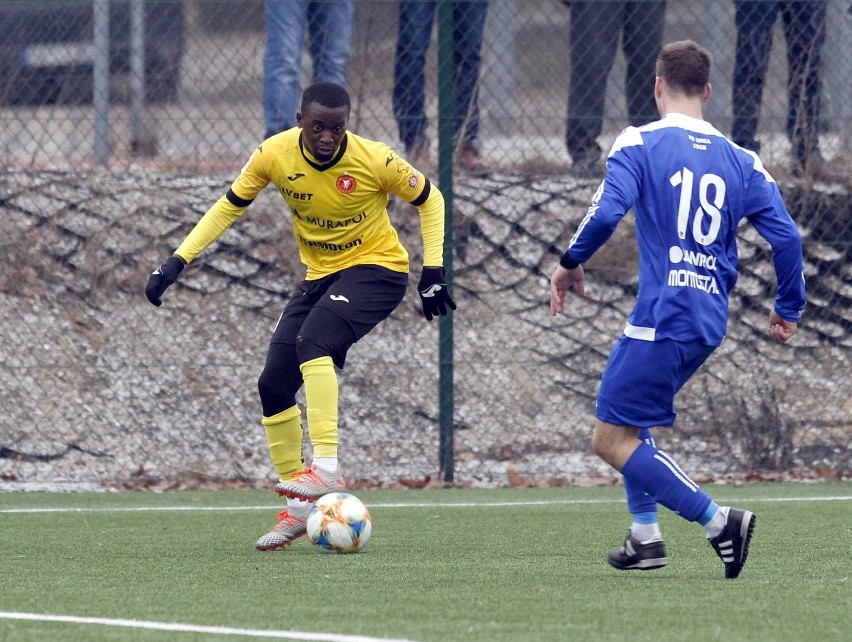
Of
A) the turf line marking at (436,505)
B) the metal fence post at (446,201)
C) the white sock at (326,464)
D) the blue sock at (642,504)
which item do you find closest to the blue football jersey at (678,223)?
the blue sock at (642,504)

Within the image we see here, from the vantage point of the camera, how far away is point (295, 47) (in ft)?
31.1

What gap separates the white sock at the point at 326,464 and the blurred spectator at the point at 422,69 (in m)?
3.88

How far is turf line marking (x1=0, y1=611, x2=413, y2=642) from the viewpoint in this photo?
12.7ft

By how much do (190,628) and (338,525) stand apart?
169 cm

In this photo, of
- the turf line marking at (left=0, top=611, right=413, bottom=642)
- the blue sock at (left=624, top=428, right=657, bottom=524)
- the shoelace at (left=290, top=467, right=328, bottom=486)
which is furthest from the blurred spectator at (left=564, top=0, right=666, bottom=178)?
the turf line marking at (left=0, top=611, right=413, bottom=642)

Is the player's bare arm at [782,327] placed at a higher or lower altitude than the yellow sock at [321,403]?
higher

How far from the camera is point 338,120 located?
598 centimetres

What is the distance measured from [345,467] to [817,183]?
383cm

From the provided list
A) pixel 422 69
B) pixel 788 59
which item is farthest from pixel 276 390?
pixel 788 59

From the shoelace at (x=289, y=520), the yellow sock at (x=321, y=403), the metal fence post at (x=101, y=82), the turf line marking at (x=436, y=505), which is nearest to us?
the yellow sock at (x=321, y=403)

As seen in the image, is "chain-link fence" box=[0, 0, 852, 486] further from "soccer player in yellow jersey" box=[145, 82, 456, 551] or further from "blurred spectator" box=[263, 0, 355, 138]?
"soccer player in yellow jersey" box=[145, 82, 456, 551]

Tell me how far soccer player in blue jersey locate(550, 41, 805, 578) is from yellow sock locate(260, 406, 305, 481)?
1.69 m

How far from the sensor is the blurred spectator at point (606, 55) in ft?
32.1

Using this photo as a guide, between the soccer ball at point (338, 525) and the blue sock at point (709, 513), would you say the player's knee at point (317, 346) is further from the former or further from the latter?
the blue sock at point (709, 513)
